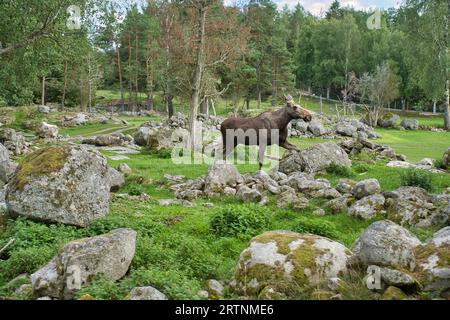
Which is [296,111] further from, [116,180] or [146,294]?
[146,294]

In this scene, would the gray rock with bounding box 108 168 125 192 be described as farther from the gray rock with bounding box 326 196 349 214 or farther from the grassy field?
the gray rock with bounding box 326 196 349 214

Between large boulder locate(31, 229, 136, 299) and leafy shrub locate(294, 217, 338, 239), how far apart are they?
14.2 feet

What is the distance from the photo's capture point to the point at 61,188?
11414mm

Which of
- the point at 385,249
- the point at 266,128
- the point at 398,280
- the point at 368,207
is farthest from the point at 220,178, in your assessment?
the point at 398,280

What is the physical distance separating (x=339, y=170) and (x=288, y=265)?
12.7 meters

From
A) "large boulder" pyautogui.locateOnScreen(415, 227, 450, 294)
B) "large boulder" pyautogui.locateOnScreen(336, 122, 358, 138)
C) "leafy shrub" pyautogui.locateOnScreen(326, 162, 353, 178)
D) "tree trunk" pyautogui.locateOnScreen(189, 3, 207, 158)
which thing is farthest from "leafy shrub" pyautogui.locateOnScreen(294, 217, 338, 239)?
"large boulder" pyautogui.locateOnScreen(336, 122, 358, 138)

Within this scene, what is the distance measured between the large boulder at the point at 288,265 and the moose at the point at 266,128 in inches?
504

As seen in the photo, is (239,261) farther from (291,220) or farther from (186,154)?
(186,154)

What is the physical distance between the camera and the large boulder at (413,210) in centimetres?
1202

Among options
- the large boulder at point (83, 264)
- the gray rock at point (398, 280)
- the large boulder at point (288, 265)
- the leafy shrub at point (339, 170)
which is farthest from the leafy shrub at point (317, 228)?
the leafy shrub at point (339, 170)

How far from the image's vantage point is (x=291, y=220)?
1323 centimetres

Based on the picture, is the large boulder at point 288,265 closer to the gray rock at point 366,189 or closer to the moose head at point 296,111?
the gray rock at point 366,189

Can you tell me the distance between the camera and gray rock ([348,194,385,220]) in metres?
13.0
